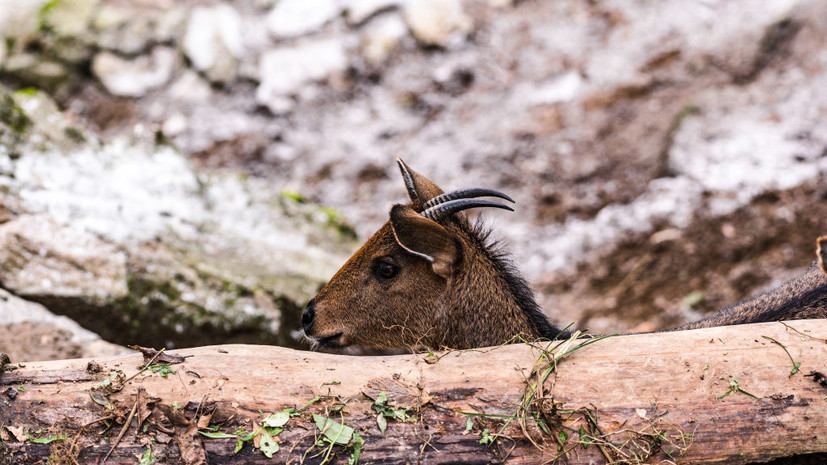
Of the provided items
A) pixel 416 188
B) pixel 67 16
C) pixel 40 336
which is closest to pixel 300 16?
pixel 67 16

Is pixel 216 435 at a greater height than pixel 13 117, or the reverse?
pixel 13 117

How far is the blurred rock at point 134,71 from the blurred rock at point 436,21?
3675 mm

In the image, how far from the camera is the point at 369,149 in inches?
385

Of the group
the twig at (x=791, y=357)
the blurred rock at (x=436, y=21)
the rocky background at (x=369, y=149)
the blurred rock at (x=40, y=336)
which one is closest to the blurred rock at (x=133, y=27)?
the rocky background at (x=369, y=149)

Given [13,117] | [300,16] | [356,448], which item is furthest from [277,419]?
[300,16]

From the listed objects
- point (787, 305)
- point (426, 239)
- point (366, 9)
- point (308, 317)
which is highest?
point (366, 9)

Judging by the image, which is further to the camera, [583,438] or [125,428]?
[583,438]

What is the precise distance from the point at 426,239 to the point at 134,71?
308 inches

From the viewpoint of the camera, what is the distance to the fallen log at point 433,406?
296 cm

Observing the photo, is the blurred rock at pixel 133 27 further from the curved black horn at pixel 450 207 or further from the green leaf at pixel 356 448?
the green leaf at pixel 356 448

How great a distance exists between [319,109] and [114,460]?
7.77 m

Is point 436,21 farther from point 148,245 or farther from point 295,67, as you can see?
point 148,245

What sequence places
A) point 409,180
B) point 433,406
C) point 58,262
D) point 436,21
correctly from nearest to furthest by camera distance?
point 433,406 < point 409,180 < point 58,262 < point 436,21

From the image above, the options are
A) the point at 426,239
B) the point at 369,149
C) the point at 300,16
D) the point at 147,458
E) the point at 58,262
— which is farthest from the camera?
the point at 300,16
